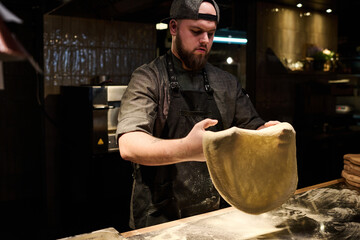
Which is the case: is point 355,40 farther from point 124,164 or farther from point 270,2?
point 124,164

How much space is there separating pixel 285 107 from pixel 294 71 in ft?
1.70

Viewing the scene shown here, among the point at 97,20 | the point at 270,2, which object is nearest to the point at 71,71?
the point at 97,20

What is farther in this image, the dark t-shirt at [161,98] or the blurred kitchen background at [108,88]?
the blurred kitchen background at [108,88]

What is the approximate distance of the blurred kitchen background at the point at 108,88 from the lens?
3.13 m

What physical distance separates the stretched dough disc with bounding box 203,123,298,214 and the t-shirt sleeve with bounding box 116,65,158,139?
1.41 ft

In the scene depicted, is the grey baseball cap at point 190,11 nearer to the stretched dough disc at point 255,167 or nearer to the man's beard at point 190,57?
the man's beard at point 190,57

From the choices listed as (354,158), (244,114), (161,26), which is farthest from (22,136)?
(354,158)

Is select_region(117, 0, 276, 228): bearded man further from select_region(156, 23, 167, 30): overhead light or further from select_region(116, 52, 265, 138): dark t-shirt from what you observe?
select_region(156, 23, 167, 30): overhead light

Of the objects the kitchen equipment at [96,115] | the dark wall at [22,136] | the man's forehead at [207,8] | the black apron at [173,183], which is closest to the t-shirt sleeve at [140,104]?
the black apron at [173,183]

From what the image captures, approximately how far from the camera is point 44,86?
11.6 ft

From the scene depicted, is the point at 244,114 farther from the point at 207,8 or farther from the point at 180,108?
the point at 207,8

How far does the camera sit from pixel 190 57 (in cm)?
180

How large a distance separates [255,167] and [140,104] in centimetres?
60

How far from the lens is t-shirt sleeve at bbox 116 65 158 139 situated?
1513mm
